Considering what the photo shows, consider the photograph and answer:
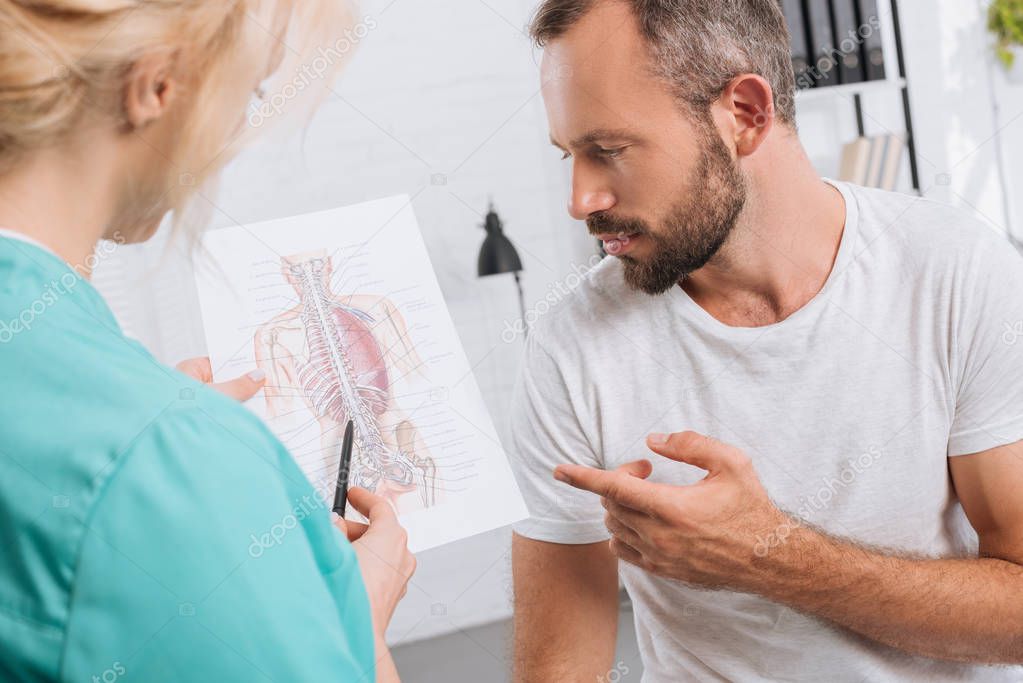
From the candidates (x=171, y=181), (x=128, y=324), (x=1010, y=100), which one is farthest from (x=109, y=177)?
(x=1010, y=100)

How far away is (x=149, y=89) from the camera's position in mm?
643

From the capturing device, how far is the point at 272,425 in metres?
0.89

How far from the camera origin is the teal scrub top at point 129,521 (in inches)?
21.4

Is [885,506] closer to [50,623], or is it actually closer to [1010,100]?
[50,623]

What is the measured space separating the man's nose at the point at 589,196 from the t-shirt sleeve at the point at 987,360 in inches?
16.0

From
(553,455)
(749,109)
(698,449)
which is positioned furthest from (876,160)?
(698,449)

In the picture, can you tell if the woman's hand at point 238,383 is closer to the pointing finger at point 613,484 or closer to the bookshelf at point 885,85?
the pointing finger at point 613,484

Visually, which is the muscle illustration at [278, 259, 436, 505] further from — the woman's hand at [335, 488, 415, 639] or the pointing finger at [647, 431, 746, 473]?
the pointing finger at [647, 431, 746, 473]

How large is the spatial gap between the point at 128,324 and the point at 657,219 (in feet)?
6.66

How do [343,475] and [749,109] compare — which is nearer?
[343,475]

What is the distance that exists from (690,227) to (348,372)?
1.44ft

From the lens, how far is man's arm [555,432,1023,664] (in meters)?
0.93

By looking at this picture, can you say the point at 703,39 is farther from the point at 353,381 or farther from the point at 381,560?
the point at 381,560

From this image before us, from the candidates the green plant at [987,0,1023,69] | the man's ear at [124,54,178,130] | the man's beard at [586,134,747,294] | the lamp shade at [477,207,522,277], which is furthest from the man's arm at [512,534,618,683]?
the green plant at [987,0,1023,69]
